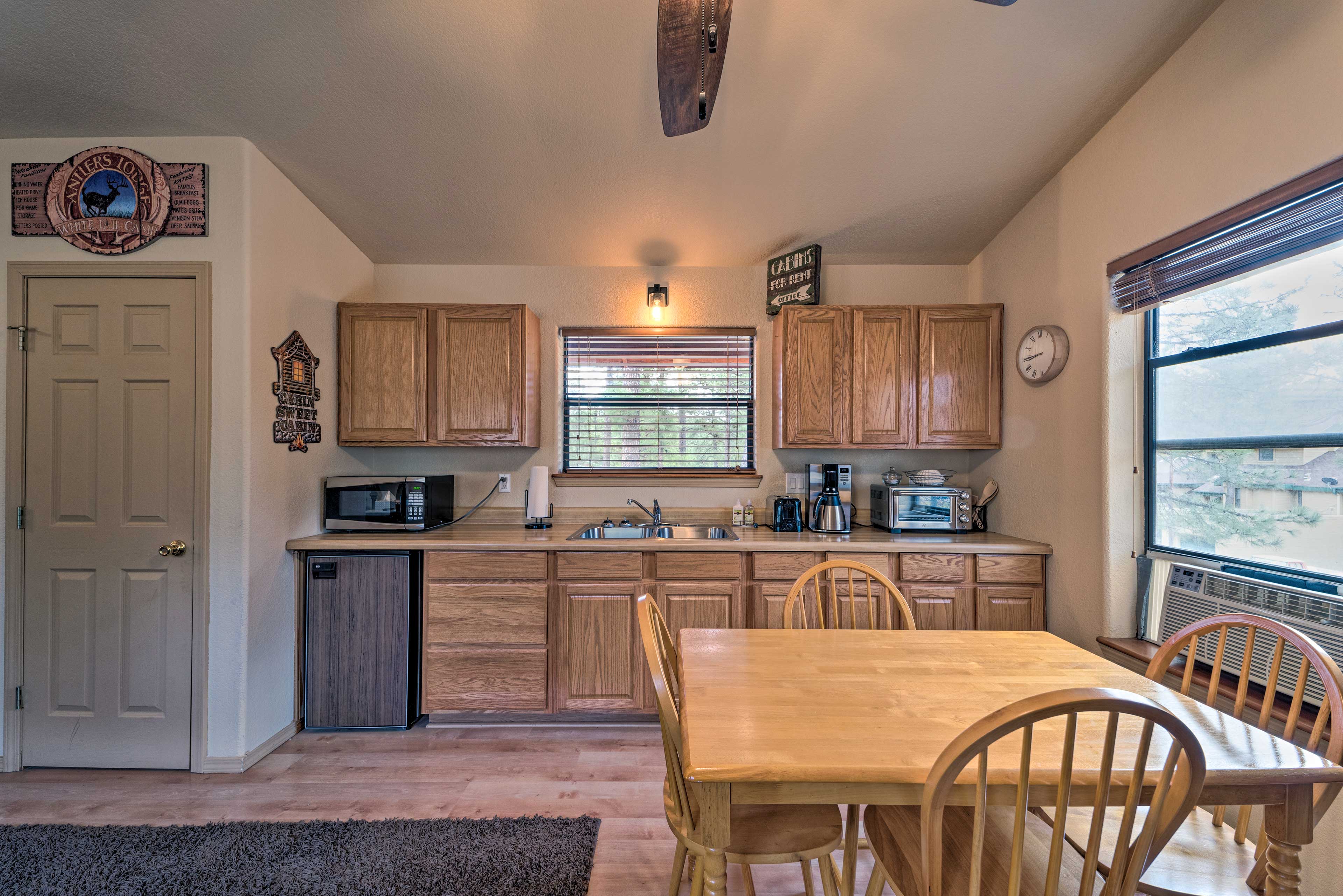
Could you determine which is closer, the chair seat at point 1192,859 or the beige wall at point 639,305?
the chair seat at point 1192,859

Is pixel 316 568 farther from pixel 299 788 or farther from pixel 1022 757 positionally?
pixel 1022 757

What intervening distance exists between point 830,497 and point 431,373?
2.26 meters

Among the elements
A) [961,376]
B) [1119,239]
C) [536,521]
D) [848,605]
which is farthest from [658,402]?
[1119,239]

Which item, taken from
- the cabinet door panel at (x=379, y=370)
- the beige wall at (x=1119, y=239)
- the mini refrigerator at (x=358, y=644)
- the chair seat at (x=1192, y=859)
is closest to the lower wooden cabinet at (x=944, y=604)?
the beige wall at (x=1119, y=239)

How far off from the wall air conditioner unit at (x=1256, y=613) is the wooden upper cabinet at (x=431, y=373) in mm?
2945

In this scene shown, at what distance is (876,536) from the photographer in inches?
113

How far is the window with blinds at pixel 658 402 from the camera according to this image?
340 centimetres

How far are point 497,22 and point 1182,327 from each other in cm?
274

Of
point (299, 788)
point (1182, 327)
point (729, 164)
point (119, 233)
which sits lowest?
point (299, 788)

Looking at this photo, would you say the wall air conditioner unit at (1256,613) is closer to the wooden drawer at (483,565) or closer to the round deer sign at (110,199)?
the wooden drawer at (483,565)

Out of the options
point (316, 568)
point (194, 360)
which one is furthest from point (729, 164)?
point (316, 568)

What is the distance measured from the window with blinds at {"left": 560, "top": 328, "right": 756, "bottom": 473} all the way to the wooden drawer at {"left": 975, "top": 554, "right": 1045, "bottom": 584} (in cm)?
133

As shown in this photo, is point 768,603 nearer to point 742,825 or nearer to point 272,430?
point 742,825

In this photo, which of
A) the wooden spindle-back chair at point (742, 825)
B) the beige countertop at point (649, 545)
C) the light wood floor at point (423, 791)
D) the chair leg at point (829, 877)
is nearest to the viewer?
the wooden spindle-back chair at point (742, 825)
